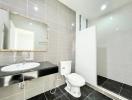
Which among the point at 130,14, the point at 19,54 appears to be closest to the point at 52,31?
the point at 19,54

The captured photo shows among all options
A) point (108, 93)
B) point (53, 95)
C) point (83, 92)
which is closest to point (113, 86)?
point (108, 93)

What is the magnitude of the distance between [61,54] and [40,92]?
1.09m

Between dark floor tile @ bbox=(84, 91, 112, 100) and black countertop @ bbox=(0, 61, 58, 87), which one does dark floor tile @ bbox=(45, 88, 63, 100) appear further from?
black countertop @ bbox=(0, 61, 58, 87)

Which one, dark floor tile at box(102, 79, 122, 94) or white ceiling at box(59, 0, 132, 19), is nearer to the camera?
dark floor tile at box(102, 79, 122, 94)

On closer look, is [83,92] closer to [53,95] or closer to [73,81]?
[73,81]

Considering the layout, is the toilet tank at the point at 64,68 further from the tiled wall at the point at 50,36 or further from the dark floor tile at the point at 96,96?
the dark floor tile at the point at 96,96

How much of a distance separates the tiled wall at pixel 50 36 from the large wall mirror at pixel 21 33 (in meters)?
0.11

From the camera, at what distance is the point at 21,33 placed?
4.81 ft

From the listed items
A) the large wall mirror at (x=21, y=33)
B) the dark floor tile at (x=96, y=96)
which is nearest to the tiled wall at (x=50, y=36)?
the large wall mirror at (x=21, y=33)

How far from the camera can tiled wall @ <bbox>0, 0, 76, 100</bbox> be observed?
1320 mm

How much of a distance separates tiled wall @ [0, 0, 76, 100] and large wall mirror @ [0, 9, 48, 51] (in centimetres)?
11

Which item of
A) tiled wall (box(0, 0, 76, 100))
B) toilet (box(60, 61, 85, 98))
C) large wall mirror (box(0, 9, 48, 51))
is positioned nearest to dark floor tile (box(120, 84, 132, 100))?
toilet (box(60, 61, 85, 98))

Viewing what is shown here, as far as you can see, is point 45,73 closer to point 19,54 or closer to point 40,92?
point 19,54

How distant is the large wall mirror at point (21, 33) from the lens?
126 cm
